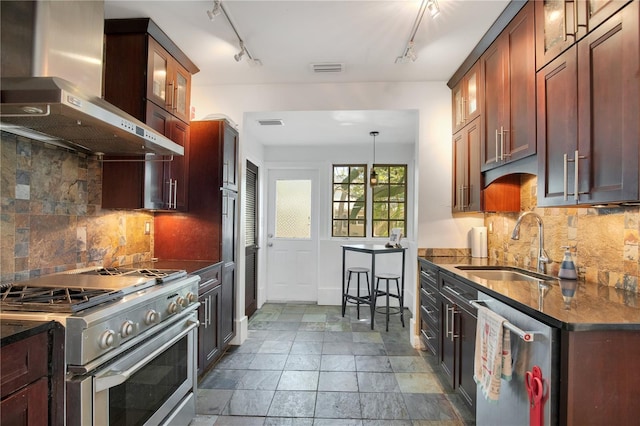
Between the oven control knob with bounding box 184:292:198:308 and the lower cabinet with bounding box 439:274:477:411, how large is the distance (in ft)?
5.86

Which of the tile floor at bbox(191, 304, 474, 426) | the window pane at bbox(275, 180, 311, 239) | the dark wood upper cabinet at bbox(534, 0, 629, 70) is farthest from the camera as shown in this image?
the window pane at bbox(275, 180, 311, 239)

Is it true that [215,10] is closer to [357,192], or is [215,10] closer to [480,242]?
[480,242]

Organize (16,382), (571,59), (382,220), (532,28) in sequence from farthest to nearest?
1. (382,220)
2. (532,28)
3. (571,59)
4. (16,382)

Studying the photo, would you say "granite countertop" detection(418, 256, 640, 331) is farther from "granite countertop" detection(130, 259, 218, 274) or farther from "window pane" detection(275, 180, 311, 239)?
"window pane" detection(275, 180, 311, 239)

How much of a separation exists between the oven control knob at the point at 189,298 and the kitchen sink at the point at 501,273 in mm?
1940

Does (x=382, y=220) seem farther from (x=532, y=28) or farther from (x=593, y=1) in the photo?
(x=593, y=1)

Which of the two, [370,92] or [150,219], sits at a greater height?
[370,92]

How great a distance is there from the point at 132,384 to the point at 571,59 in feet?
8.71

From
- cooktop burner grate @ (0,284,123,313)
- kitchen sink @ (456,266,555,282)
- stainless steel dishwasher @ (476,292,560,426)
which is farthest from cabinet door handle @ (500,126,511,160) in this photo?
cooktop burner grate @ (0,284,123,313)

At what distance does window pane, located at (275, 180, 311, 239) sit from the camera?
511 centimetres

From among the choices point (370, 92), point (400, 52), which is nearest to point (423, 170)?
point (370, 92)

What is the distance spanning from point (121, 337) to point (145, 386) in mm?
355

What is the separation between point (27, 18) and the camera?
1.45 metres

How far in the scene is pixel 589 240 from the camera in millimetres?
1861
